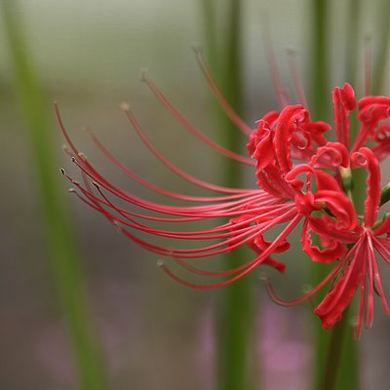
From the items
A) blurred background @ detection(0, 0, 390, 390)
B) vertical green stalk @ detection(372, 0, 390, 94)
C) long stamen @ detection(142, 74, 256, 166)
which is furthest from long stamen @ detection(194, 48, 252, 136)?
blurred background @ detection(0, 0, 390, 390)

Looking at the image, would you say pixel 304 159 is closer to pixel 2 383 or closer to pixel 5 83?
pixel 5 83

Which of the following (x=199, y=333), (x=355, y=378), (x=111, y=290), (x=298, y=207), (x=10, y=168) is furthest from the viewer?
(x=10, y=168)

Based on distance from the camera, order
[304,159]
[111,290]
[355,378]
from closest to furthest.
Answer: [304,159] < [355,378] < [111,290]

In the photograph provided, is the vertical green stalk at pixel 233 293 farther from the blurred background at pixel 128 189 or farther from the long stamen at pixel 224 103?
the blurred background at pixel 128 189

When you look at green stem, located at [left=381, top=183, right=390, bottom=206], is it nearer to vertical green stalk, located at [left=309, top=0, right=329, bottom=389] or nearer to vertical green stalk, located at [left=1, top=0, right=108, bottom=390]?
vertical green stalk, located at [left=309, top=0, right=329, bottom=389]

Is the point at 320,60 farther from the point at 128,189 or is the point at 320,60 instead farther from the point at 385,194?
the point at 128,189

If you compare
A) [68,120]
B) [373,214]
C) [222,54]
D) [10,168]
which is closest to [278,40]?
[68,120]

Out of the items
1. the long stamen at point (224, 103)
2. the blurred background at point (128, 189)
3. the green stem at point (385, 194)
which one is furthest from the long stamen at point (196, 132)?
the blurred background at point (128, 189)
